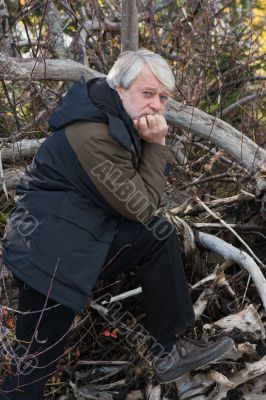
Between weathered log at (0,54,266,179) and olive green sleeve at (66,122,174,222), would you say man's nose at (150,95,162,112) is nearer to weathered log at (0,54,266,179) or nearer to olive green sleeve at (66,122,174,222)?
olive green sleeve at (66,122,174,222)

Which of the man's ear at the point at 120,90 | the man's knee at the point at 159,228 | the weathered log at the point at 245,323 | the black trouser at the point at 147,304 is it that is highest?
the man's ear at the point at 120,90

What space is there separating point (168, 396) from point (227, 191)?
182 cm

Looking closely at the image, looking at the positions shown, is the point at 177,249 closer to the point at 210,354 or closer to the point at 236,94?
the point at 210,354

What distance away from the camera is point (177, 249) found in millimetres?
3258

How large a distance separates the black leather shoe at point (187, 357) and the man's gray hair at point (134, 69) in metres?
1.32

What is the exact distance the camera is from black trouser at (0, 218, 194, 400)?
3.14 metres

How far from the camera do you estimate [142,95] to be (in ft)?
10.3

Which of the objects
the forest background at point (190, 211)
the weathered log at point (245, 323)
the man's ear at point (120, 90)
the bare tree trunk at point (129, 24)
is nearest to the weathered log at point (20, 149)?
the forest background at point (190, 211)

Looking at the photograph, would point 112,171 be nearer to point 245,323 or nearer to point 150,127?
point 150,127

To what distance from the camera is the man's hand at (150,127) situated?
10.2 feet

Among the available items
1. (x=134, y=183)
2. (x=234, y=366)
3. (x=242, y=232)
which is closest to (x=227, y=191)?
(x=242, y=232)

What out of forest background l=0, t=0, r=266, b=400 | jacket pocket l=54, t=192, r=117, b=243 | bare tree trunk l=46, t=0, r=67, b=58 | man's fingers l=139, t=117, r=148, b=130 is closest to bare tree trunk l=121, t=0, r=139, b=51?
forest background l=0, t=0, r=266, b=400

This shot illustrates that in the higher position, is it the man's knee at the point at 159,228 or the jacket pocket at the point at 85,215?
the jacket pocket at the point at 85,215

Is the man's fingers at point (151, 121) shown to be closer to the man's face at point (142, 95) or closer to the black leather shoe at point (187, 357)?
the man's face at point (142, 95)
